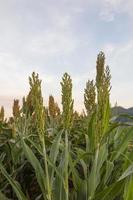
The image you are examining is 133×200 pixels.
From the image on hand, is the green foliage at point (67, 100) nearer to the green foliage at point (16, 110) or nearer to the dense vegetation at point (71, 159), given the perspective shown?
the dense vegetation at point (71, 159)

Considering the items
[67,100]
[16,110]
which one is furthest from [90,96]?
[16,110]

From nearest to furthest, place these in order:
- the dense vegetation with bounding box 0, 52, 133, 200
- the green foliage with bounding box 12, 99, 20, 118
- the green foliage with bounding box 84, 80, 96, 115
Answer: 1. the dense vegetation with bounding box 0, 52, 133, 200
2. the green foliage with bounding box 84, 80, 96, 115
3. the green foliage with bounding box 12, 99, 20, 118

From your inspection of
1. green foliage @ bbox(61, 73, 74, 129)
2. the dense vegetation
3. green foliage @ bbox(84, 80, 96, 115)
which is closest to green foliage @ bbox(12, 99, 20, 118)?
the dense vegetation

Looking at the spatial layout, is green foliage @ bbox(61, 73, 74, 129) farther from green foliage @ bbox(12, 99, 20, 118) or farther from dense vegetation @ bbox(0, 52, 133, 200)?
green foliage @ bbox(12, 99, 20, 118)

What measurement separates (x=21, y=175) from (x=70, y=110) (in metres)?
1.37

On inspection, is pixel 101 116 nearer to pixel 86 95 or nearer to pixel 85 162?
pixel 86 95

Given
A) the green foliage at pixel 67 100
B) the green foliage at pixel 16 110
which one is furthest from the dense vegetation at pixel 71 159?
the green foliage at pixel 16 110

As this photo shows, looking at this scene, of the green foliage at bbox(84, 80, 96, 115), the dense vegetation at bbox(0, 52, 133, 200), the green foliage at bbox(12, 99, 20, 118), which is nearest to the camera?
the dense vegetation at bbox(0, 52, 133, 200)

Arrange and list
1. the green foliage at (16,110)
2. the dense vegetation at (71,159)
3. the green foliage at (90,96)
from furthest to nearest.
A: the green foliage at (16,110) → the green foliage at (90,96) → the dense vegetation at (71,159)

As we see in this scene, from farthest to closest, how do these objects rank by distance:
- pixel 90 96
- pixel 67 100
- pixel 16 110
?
pixel 16 110, pixel 90 96, pixel 67 100

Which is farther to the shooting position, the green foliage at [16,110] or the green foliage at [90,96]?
the green foliage at [16,110]

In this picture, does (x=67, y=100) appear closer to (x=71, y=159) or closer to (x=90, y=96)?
(x=90, y=96)

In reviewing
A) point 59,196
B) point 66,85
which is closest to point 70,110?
point 66,85

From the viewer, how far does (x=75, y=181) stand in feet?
6.87
